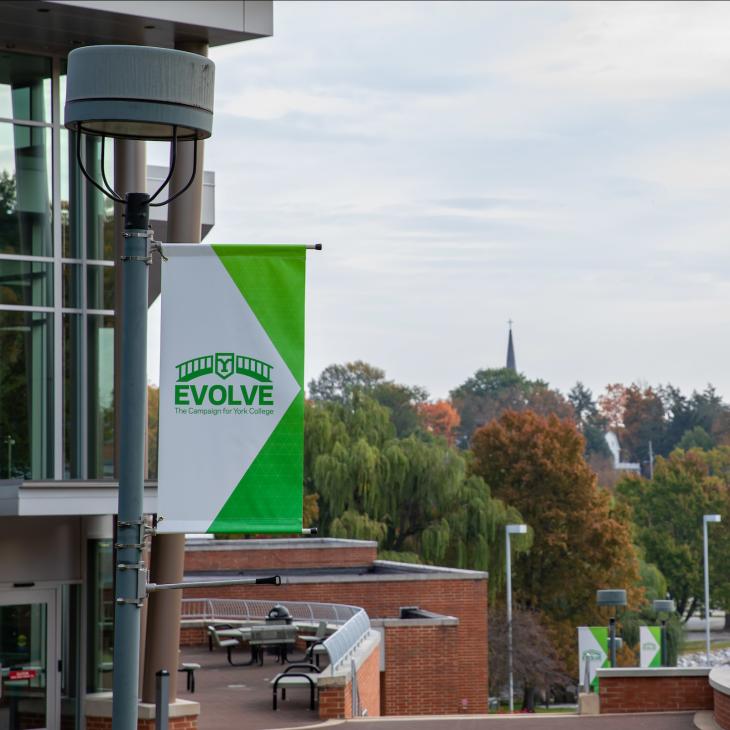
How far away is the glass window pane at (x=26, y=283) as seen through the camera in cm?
1705

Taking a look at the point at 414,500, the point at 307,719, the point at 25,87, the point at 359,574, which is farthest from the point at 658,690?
the point at 414,500

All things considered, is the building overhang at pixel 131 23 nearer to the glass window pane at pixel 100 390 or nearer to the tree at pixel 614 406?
the glass window pane at pixel 100 390

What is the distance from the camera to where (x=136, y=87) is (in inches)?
261

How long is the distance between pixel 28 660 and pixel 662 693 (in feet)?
31.2

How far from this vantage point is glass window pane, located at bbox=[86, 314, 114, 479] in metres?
17.3

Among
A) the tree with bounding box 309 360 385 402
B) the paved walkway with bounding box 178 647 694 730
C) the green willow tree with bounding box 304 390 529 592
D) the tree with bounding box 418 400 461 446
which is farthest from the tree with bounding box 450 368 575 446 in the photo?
the paved walkway with bounding box 178 647 694 730

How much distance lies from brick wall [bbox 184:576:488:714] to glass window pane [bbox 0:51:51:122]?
16.8m

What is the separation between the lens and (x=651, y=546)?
77188mm

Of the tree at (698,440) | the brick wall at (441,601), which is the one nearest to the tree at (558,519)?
the brick wall at (441,601)

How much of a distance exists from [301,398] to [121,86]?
1.85 metres

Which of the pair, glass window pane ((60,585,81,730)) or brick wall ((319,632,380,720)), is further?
brick wall ((319,632,380,720))

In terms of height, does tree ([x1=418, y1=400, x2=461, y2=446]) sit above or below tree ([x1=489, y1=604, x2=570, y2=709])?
above

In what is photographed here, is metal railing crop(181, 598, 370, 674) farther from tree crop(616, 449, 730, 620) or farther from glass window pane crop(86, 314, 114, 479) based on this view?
tree crop(616, 449, 730, 620)

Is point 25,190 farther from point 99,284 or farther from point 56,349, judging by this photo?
point 56,349
